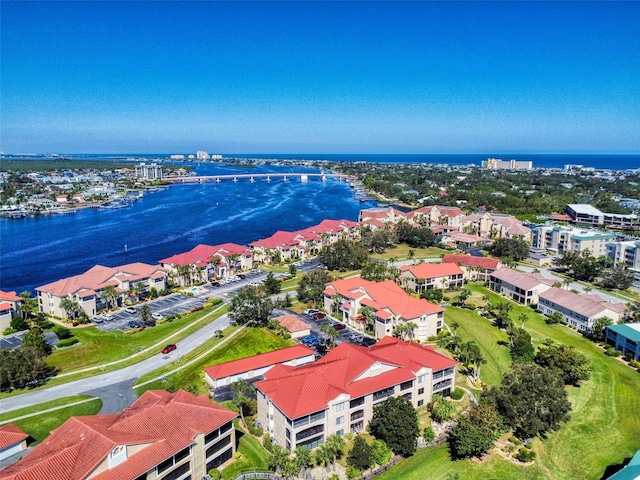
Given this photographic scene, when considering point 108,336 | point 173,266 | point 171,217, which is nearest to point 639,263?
point 173,266

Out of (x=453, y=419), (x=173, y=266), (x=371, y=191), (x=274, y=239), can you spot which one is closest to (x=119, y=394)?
(x=453, y=419)

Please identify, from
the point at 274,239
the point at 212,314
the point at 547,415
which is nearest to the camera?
the point at 547,415

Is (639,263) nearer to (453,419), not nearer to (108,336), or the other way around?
(453,419)

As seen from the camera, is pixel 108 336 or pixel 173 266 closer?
pixel 108 336

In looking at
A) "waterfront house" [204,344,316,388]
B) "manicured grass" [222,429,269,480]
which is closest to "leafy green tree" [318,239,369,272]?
"waterfront house" [204,344,316,388]

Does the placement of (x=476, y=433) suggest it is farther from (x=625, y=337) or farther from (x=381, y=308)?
(x=625, y=337)

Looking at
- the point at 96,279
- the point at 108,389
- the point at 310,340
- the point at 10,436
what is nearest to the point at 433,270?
the point at 310,340

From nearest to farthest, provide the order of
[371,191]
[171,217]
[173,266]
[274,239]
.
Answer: [173,266], [274,239], [171,217], [371,191]
